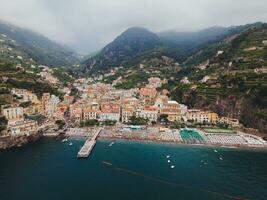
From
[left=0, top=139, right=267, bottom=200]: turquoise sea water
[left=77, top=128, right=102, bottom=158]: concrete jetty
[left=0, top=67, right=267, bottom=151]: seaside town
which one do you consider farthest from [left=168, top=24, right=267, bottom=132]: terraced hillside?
[left=77, top=128, right=102, bottom=158]: concrete jetty

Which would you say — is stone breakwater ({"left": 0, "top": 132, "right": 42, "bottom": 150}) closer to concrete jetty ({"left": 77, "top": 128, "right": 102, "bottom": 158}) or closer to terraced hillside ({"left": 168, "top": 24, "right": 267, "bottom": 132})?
concrete jetty ({"left": 77, "top": 128, "right": 102, "bottom": 158})

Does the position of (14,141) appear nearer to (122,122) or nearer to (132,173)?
(132,173)

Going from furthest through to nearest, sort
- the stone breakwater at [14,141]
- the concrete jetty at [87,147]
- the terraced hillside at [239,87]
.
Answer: the terraced hillside at [239,87] → the stone breakwater at [14,141] → the concrete jetty at [87,147]

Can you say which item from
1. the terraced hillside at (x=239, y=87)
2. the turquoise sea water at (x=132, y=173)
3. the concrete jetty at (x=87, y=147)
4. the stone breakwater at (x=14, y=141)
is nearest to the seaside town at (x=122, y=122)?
the stone breakwater at (x=14, y=141)

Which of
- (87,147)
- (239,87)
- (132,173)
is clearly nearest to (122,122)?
(87,147)

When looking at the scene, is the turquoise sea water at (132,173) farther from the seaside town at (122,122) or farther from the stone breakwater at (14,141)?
the seaside town at (122,122)

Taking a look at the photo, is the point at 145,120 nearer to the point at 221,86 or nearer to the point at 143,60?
the point at 221,86

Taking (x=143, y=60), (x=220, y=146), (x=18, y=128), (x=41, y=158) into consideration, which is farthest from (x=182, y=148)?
(x=143, y=60)
